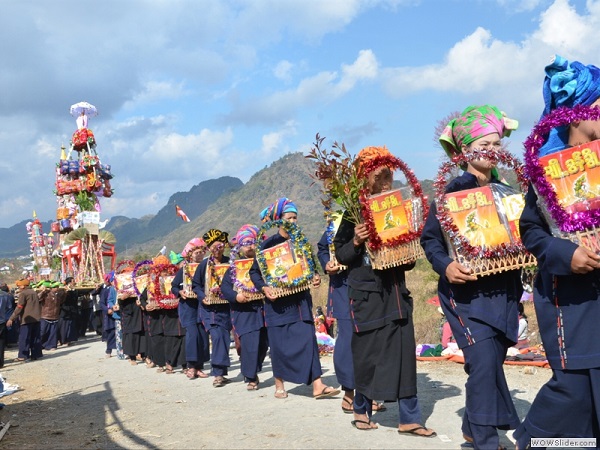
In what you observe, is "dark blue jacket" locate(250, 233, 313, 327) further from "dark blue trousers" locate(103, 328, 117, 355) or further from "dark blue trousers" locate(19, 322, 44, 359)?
"dark blue trousers" locate(19, 322, 44, 359)

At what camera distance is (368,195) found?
17.2 feet

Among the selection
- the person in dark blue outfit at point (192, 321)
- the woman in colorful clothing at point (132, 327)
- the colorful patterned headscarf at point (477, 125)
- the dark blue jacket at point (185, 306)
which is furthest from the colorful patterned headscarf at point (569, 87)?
the woman in colorful clothing at point (132, 327)

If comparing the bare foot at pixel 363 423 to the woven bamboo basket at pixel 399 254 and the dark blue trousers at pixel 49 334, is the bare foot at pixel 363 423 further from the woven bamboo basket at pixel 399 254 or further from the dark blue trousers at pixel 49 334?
the dark blue trousers at pixel 49 334

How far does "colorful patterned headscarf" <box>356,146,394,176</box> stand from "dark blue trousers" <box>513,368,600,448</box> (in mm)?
2496

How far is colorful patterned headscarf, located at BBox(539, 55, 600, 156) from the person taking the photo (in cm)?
347

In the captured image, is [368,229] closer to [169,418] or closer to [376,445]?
[376,445]

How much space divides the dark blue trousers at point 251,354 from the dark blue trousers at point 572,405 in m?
5.55

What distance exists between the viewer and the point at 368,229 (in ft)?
16.8

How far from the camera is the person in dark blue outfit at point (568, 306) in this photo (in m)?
3.24

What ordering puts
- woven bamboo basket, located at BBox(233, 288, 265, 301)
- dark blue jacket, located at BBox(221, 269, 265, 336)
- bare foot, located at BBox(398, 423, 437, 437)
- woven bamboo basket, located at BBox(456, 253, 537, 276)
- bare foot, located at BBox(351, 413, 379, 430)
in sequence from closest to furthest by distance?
1. woven bamboo basket, located at BBox(456, 253, 537, 276)
2. bare foot, located at BBox(398, 423, 437, 437)
3. bare foot, located at BBox(351, 413, 379, 430)
4. woven bamboo basket, located at BBox(233, 288, 265, 301)
5. dark blue jacket, located at BBox(221, 269, 265, 336)

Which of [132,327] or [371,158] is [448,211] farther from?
[132,327]

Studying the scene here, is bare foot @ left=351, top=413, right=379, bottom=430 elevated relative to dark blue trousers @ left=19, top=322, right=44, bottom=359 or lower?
lower

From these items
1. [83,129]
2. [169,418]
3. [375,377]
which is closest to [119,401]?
[169,418]

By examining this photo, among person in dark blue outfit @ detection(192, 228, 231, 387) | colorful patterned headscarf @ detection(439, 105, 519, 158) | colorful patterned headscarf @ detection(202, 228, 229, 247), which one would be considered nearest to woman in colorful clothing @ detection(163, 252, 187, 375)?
person in dark blue outfit @ detection(192, 228, 231, 387)
